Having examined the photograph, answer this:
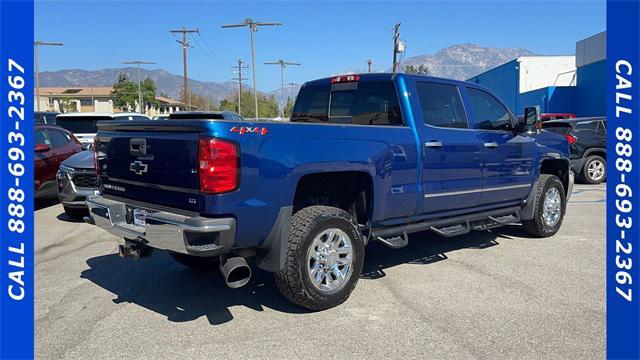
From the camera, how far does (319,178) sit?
4355mm

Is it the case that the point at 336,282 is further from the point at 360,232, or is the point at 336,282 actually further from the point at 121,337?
the point at 121,337

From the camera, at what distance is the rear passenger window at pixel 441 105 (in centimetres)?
515

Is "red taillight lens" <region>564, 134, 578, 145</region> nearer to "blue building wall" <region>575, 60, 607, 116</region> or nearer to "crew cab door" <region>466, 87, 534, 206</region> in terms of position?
"crew cab door" <region>466, 87, 534, 206</region>

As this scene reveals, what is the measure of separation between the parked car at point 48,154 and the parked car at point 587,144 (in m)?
10.8

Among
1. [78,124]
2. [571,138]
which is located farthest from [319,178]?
[78,124]

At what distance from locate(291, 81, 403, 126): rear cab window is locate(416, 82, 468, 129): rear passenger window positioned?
33 centimetres

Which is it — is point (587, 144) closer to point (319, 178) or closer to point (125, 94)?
point (319, 178)

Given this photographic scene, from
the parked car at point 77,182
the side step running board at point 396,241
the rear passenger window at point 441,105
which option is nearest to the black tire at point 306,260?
the side step running board at point 396,241

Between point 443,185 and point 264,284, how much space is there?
2078 millimetres

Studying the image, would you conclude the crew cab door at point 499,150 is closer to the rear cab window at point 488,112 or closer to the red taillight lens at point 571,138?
the rear cab window at point 488,112

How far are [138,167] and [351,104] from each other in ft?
8.00

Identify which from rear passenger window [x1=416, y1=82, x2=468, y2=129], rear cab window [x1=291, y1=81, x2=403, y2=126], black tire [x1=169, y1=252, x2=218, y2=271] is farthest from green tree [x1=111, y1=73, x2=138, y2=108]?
rear passenger window [x1=416, y1=82, x2=468, y2=129]

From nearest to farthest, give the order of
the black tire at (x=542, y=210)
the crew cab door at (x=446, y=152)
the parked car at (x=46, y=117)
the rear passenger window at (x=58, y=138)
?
the crew cab door at (x=446, y=152) < the black tire at (x=542, y=210) < the rear passenger window at (x=58, y=138) < the parked car at (x=46, y=117)

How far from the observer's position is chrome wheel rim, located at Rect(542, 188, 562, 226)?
6.69 m
